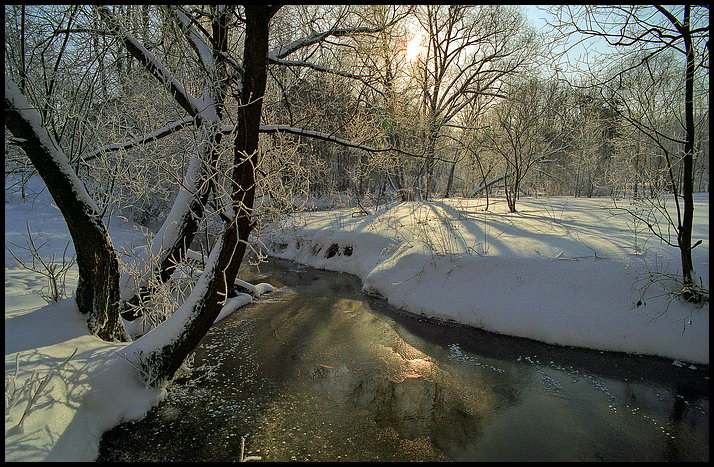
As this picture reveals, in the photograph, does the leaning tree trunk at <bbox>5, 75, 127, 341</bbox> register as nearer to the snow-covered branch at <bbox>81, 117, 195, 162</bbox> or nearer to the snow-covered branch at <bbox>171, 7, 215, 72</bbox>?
the snow-covered branch at <bbox>81, 117, 195, 162</bbox>

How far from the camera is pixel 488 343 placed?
6090 millimetres

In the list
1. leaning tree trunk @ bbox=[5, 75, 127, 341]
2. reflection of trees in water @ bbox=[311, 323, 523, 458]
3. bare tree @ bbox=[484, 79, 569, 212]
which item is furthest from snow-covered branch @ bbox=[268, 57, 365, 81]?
bare tree @ bbox=[484, 79, 569, 212]

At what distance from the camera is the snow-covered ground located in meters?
3.47

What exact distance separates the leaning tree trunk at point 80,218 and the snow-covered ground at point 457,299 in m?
0.29

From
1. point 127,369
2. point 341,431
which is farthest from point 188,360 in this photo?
point 341,431

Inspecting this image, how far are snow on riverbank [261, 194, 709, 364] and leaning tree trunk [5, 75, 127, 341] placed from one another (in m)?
5.46

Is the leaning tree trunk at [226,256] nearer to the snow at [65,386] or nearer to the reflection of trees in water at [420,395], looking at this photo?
the snow at [65,386]

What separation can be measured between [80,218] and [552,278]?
24.2 ft

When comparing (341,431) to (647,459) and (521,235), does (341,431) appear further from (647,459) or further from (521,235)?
(521,235)

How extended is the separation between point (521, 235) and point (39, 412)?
887cm

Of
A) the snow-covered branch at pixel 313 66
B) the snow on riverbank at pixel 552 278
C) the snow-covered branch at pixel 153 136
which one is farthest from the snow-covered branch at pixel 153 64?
Result: the snow on riverbank at pixel 552 278

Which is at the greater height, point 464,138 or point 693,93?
point 464,138

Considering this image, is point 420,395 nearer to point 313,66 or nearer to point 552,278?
point 552,278

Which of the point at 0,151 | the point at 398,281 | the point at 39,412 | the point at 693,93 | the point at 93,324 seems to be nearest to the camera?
the point at 39,412
